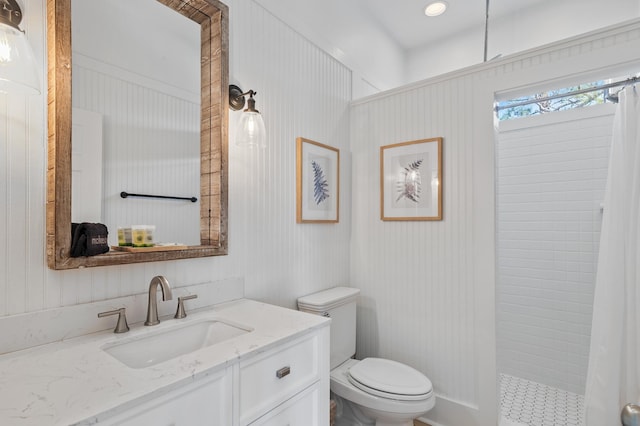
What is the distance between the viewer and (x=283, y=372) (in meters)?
1.05

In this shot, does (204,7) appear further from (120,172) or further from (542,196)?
(542,196)

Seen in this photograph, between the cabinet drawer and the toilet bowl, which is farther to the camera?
the toilet bowl

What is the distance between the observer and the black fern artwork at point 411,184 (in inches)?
80.7

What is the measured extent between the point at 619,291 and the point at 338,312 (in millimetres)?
1340

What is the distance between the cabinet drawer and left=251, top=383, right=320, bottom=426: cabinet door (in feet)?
0.07

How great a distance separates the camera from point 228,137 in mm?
1472

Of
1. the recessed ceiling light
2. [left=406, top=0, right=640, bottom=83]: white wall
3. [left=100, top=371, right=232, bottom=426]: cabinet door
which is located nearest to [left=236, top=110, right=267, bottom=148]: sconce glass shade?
[left=100, top=371, right=232, bottom=426]: cabinet door

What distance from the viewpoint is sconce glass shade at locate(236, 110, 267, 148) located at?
4.89 feet

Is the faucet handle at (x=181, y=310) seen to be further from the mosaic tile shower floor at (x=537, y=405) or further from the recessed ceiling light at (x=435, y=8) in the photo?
the recessed ceiling light at (x=435, y=8)

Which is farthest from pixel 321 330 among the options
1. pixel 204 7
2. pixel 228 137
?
pixel 204 7

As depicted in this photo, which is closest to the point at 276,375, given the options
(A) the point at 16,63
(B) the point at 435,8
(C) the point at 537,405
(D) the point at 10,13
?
(A) the point at 16,63

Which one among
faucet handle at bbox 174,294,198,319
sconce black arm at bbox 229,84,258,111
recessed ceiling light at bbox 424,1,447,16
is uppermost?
recessed ceiling light at bbox 424,1,447,16

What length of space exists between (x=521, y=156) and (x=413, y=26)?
1375 millimetres

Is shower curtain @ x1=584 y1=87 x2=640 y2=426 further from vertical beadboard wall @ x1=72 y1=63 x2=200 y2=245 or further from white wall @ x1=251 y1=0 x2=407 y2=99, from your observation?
vertical beadboard wall @ x1=72 y1=63 x2=200 y2=245
